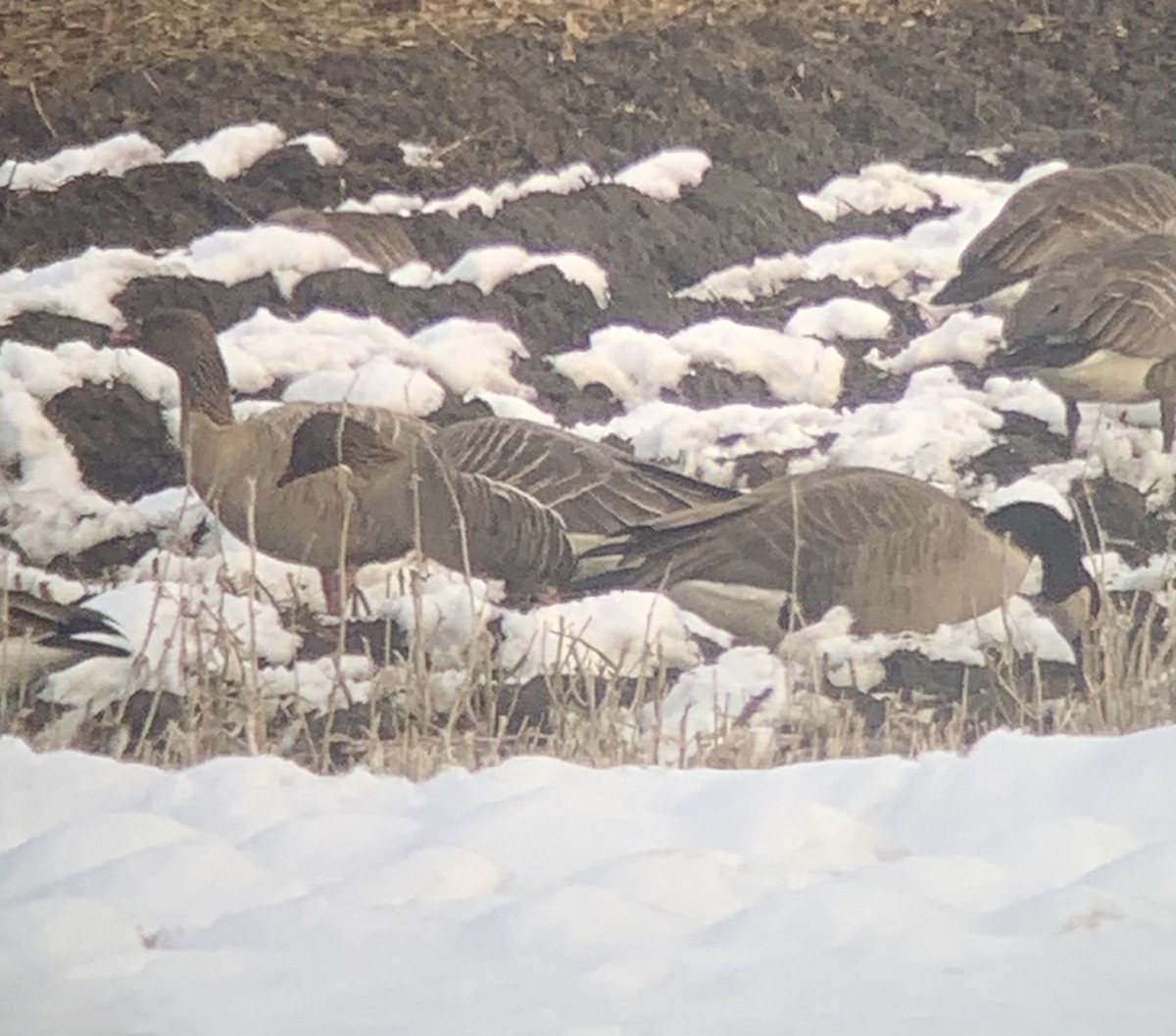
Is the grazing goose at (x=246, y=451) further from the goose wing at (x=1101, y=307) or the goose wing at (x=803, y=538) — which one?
the goose wing at (x=1101, y=307)

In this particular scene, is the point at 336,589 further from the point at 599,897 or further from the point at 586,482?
the point at 599,897

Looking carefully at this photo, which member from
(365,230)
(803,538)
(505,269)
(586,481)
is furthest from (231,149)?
(803,538)

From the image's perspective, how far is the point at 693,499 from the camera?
2117 millimetres

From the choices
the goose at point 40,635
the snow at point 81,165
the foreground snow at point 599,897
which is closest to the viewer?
the foreground snow at point 599,897

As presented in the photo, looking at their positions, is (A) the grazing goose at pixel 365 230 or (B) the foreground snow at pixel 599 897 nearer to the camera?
(B) the foreground snow at pixel 599 897

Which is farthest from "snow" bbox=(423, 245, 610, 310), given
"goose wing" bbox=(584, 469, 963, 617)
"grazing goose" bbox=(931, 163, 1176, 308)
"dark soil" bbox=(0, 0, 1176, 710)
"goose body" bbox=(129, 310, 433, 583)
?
"grazing goose" bbox=(931, 163, 1176, 308)

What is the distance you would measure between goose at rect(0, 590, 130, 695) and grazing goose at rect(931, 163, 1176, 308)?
1.14m

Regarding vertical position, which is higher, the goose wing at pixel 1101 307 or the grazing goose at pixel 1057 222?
the grazing goose at pixel 1057 222

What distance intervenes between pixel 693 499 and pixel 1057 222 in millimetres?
594

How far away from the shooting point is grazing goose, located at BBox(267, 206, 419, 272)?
85.3 inches

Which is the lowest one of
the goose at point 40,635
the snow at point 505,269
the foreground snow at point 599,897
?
the foreground snow at point 599,897

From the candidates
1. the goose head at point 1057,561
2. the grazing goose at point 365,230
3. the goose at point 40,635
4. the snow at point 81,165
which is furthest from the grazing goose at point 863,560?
the snow at point 81,165

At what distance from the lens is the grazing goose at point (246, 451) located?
6.99ft

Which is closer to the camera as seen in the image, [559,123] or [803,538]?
[803,538]
